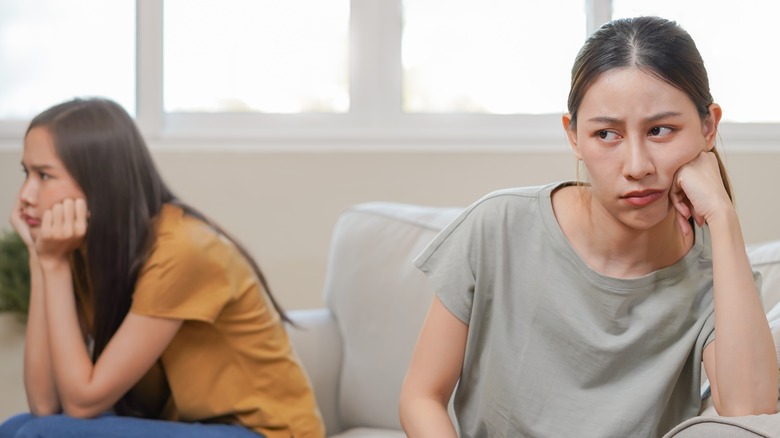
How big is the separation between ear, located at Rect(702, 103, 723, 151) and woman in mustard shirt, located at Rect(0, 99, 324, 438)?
0.96 metres

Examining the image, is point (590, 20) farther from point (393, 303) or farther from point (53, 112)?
point (53, 112)

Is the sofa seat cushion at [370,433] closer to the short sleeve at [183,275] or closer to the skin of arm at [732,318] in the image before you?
the short sleeve at [183,275]

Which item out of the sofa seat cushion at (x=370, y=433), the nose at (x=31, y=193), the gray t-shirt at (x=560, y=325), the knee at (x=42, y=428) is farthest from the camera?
the sofa seat cushion at (x=370, y=433)

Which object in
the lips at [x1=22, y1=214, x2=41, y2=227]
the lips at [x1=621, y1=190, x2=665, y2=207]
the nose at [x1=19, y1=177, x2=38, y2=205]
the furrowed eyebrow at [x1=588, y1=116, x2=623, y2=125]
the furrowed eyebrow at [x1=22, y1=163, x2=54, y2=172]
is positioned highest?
the furrowed eyebrow at [x1=588, y1=116, x2=623, y2=125]

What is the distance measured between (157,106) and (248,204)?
430mm

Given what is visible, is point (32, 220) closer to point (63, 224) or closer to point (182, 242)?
point (63, 224)

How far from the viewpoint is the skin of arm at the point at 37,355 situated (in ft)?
6.25

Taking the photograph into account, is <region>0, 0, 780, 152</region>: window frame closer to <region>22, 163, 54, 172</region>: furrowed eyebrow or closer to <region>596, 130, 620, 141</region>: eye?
<region>22, 163, 54, 172</region>: furrowed eyebrow

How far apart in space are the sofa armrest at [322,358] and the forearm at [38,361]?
0.54 m

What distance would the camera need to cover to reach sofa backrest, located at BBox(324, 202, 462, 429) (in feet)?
7.00

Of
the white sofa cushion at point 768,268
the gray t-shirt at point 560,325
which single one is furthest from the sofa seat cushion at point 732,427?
the white sofa cushion at point 768,268

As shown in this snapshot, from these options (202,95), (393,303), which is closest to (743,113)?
(393,303)

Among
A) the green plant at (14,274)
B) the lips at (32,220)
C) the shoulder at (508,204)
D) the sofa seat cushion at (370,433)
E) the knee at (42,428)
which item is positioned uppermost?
the shoulder at (508,204)

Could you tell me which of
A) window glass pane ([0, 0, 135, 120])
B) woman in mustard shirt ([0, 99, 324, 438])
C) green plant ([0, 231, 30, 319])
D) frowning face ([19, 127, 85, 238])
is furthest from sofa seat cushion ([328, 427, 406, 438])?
window glass pane ([0, 0, 135, 120])
